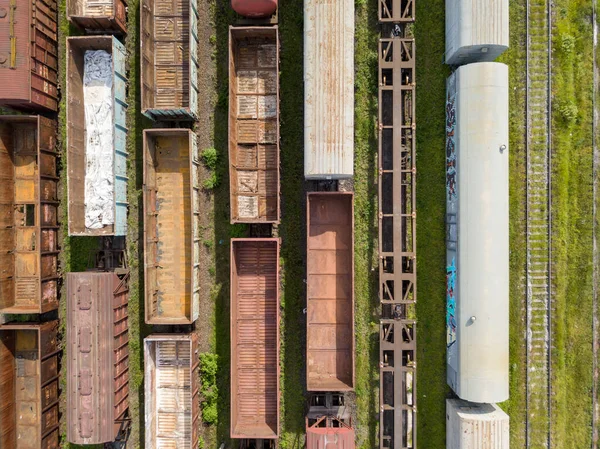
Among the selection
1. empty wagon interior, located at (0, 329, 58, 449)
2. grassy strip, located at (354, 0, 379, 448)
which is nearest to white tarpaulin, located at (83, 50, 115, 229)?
empty wagon interior, located at (0, 329, 58, 449)

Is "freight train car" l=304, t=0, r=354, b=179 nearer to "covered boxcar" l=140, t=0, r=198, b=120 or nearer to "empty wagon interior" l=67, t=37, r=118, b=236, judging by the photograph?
"covered boxcar" l=140, t=0, r=198, b=120

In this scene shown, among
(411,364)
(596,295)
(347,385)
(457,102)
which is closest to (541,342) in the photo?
(596,295)

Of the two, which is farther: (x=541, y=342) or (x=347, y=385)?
(x=541, y=342)

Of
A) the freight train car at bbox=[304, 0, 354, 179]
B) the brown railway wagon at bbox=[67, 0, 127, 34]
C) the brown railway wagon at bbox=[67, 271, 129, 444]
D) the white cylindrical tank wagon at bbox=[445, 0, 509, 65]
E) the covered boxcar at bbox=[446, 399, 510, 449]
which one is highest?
the brown railway wagon at bbox=[67, 0, 127, 34]

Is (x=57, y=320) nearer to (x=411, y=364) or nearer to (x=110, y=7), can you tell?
(x=110, y=7)

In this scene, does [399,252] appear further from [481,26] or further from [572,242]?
[481,26]

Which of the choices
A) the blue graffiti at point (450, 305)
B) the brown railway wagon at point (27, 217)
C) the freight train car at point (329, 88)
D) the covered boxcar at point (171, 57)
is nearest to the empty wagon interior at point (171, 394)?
the brown railway wagon at point (27, 217)

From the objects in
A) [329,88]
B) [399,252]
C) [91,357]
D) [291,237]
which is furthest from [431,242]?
[91,357]
